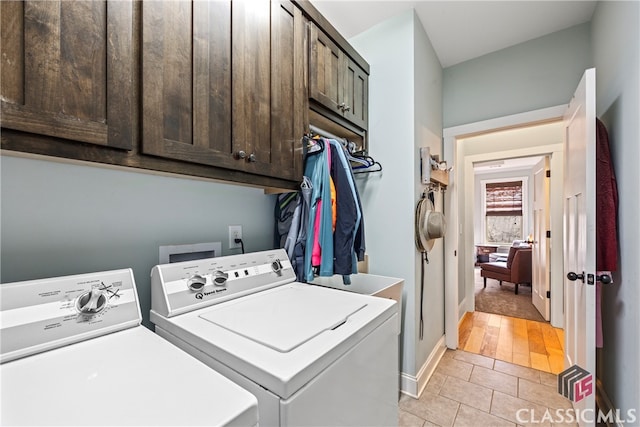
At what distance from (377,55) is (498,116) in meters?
1.22

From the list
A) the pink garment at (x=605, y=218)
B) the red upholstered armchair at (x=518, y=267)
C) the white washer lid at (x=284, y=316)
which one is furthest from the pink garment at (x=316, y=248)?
the red upholstered armchair at (x=518, y=267)

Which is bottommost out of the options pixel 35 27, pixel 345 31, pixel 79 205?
pixel 79 205

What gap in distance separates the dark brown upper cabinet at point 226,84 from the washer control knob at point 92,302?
0.46 m

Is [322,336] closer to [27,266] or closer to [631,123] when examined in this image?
[27,266]

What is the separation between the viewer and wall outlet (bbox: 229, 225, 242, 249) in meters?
1.47

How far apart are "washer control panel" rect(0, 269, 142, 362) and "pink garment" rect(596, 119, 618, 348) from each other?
2206 mm

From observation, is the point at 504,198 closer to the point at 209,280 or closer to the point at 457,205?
the point at 457,205

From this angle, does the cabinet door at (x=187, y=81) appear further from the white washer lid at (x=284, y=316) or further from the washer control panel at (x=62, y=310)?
the white washer lid at (x=284, y=316)

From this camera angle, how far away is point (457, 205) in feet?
9.05

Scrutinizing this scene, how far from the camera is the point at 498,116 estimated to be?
2400 millimetres

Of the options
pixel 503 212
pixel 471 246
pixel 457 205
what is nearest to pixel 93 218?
pixel 457 205

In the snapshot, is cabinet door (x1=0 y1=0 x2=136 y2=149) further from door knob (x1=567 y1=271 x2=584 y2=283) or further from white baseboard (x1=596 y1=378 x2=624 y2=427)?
white baseboard (x1=596 y1=378 x2=624 y2=427)

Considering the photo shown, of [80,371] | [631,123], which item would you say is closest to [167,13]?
[80,371]

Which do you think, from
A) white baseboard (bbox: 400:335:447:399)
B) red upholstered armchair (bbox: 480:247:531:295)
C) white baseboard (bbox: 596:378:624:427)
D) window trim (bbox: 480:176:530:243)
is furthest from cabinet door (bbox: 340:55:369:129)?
window trim (bbox: 480:176:530:243)
